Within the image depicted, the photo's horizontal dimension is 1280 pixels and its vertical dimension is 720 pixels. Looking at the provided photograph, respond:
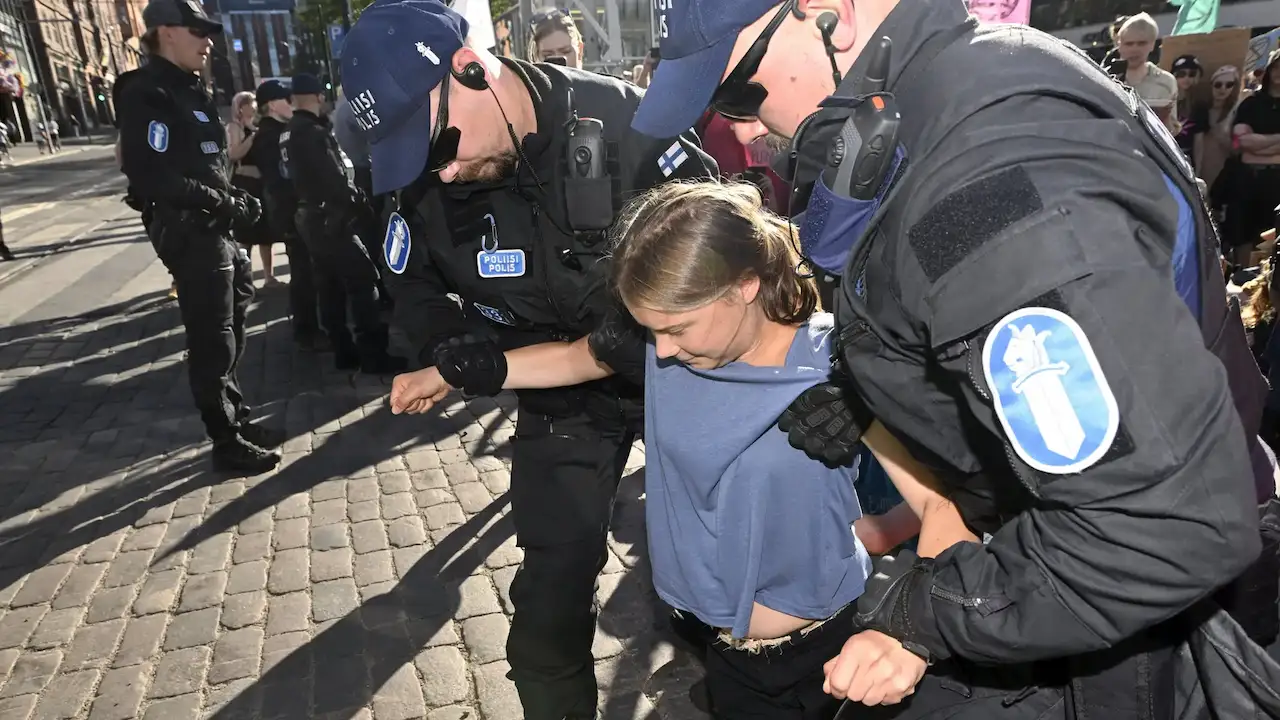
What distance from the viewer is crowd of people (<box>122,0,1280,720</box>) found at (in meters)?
0.96

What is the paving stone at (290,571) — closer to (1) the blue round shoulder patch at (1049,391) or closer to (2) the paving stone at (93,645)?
(2) the paving stone at (93,645)

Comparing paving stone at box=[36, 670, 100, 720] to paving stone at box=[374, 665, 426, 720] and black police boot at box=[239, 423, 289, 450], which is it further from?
black police boot at box=[239, 423, 289, 450]

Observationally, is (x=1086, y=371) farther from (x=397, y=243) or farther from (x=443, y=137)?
(x=397, y=243)

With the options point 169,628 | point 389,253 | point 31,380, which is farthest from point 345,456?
point 31,380

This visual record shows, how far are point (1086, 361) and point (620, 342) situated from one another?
4.49ft

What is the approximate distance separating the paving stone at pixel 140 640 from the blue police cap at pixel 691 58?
10.1ft

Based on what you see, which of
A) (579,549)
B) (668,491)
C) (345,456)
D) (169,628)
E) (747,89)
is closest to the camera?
(747,89)

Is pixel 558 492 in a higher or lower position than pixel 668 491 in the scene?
lower

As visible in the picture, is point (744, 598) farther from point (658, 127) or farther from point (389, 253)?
point (389, 253)

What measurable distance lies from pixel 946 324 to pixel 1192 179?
45 centimetres

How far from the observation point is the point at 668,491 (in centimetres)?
198

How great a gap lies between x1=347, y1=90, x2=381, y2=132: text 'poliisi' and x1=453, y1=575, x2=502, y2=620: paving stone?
206 centimetres

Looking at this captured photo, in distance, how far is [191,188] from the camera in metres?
4.57

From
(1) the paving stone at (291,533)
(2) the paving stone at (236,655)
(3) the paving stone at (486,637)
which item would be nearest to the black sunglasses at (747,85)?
(3) the paving stone at (486,637)
